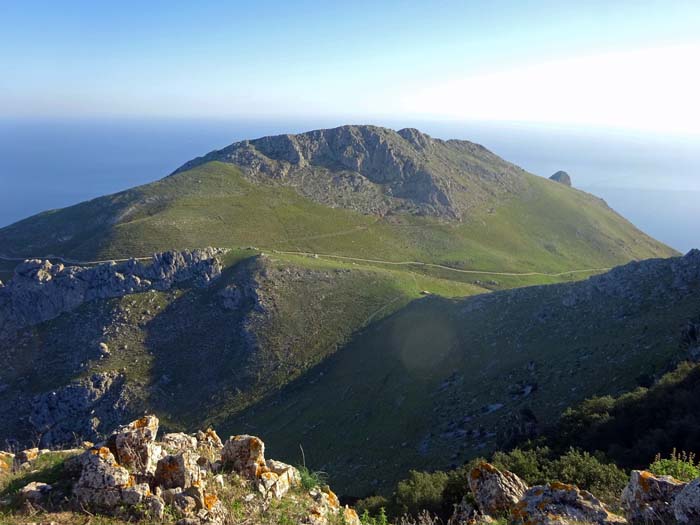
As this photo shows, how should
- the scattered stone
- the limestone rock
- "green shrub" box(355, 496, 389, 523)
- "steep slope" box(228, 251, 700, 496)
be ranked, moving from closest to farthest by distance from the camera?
the limestone rock < "green shrub" box(355, 496, 389, 523) < "steep slope" box(228, 251, 700, 496) < the scattered stone

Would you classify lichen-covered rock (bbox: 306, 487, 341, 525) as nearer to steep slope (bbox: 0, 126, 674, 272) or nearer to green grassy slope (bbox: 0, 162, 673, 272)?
steep slope (bbox: 0, 126, 674, 272)

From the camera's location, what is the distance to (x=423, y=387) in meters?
36.8

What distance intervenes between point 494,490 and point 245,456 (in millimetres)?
6332

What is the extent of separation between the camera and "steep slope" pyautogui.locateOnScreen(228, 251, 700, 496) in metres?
26.2

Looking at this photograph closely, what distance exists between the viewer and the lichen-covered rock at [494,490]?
11141mm

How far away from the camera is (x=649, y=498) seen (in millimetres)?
9008

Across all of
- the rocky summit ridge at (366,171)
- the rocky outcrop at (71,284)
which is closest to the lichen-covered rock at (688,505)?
the rocky outcrop at (71,284)

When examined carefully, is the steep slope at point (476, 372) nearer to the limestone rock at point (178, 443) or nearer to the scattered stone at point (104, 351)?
the limestone rock at point (178, 443)

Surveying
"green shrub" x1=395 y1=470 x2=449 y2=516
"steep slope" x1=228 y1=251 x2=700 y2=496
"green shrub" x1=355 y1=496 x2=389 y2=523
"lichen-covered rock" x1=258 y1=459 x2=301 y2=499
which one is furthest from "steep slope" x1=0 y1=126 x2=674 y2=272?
"lichen-covered rock" x1=258 y1=459 x2=301 y2=499

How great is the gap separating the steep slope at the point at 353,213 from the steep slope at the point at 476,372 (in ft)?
126

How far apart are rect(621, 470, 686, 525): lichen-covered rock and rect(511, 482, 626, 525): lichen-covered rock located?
0.33m

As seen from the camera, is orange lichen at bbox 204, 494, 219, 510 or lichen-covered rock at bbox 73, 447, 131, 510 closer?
lichen-covered rock at bbox 73, 447, 131, 510

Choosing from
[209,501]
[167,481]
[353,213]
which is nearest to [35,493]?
[167,481]

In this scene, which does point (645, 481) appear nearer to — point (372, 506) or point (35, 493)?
point (372, 506)
